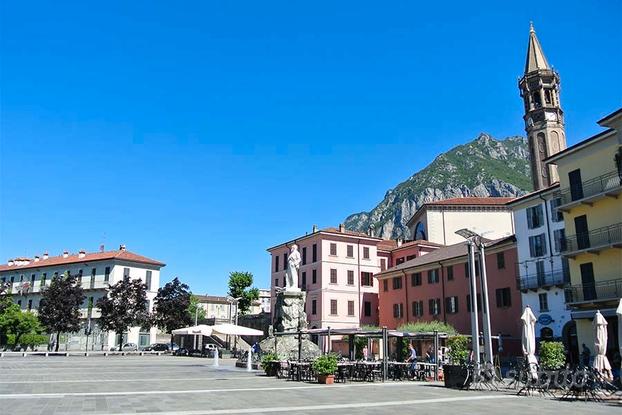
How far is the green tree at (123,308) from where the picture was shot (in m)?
54.6

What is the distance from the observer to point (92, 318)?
229 ft

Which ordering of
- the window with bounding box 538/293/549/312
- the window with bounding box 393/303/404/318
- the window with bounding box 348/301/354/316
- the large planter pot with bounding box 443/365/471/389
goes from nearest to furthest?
the large planter pot with bounding box 443/365/471/389 < the window with bounding box 538/293/549/312 < the window with bounding box 393/303/404/318 < the window with bounding box 348/301/354/316

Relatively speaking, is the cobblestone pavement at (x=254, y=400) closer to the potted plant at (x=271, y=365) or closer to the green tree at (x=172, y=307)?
the potted plant at (x=271, y=365)

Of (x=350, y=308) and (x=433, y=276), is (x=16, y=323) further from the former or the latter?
(x=433, y=276)

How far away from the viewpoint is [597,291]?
28.2 meters

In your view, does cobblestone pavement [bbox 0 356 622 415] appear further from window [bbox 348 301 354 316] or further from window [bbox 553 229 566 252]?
window [bbox 348 301 354 316]

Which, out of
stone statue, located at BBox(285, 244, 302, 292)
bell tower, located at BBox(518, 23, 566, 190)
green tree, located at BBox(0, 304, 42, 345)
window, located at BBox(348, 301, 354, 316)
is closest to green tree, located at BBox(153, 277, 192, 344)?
Result: green tree, located at BBox(0, 304, 42, 345)

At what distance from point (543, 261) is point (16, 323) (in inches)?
2294

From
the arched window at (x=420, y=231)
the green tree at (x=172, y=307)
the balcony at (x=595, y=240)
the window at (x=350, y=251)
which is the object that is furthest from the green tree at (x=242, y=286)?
the balcony at (x=595, y=240)

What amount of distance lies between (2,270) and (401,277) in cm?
6734

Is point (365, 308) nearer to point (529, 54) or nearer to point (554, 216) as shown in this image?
point (554, 216)

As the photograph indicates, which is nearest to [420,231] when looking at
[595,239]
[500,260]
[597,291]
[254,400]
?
[500,260]

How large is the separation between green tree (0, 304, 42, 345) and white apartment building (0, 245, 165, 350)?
6007 millimetres

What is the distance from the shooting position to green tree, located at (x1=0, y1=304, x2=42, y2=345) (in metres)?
59.5
